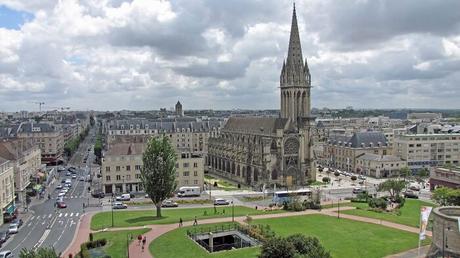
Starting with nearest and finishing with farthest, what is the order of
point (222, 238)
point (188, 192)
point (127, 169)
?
point (222, 238) → point (188, 192) → point (127, 169)

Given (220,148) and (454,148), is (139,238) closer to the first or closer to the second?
(220,148)

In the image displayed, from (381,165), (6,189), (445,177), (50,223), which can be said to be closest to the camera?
(50,223)

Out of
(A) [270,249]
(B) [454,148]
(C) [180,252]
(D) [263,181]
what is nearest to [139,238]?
(C) [180,252]

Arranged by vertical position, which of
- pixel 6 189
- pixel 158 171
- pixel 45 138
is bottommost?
pixel 6 189

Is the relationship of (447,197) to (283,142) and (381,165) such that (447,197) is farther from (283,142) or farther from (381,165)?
(381,165)

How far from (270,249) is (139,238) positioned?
2126 cm

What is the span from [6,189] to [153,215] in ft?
85.6

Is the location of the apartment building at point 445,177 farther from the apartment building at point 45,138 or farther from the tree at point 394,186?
the apartment building at point 45,138

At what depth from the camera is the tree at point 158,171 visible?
70375 mm

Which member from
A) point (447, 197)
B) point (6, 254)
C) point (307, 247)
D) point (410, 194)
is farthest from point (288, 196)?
point (6, 254)

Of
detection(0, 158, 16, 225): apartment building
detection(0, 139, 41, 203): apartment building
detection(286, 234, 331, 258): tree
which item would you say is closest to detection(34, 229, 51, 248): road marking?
detection(0, 158, 16, 225): apartment building

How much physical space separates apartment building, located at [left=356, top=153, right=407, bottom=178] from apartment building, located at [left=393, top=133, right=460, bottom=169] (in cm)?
685

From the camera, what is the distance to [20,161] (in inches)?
3681

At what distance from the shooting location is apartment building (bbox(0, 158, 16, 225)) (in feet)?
241
